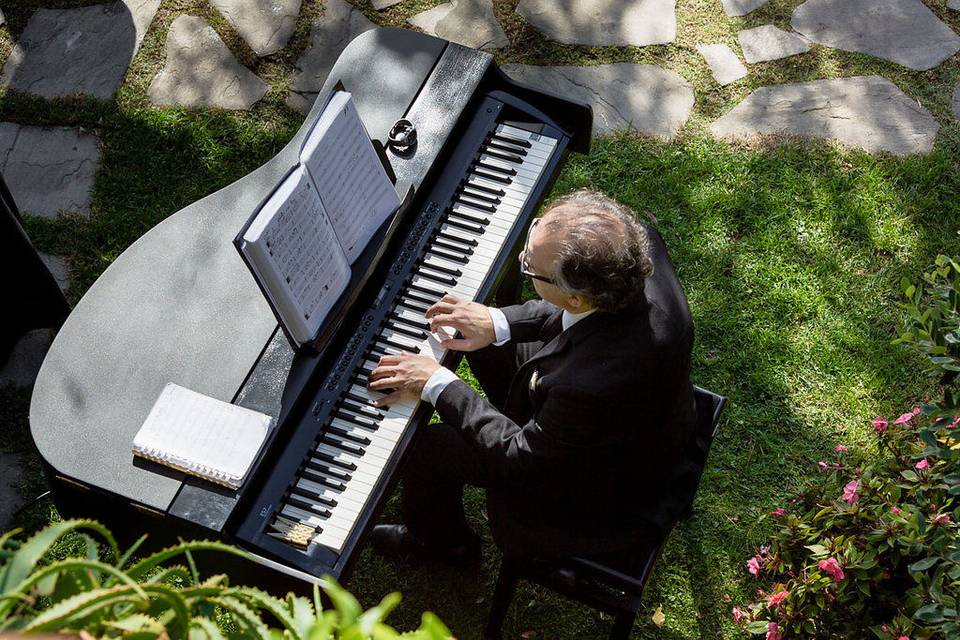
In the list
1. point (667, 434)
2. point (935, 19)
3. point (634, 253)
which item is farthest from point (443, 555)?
point (935, 19)

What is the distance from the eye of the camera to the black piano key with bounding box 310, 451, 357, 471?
8.53 ft

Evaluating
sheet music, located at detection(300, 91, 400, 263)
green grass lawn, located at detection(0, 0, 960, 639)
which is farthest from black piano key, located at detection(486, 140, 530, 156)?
green grass lawn, located at detection(0, 0, 960, 639)

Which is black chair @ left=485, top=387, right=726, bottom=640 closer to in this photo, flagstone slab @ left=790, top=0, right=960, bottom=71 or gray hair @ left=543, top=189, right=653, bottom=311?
gray hair @ left=543, top=189, right=653, bottom=311

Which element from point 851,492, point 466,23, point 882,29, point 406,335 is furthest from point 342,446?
point 882,29

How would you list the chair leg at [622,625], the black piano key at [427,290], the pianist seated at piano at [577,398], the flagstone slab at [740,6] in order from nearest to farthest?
the pianist seated at piano at [577,398], the chair leg at [622,625], the black piano key at [427,290], the flagstone slab at [740,6]

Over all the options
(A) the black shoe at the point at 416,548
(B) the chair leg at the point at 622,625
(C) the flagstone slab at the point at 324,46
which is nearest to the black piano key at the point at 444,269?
(A) the black shoe at the point at 416,548

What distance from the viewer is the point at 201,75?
4.78 metres

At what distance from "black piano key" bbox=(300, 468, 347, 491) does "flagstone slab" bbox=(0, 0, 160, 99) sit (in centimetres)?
294

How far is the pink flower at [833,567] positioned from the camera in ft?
9.75

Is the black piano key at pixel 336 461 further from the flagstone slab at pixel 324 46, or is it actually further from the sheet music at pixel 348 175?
the flagstone slab at pixel 324 46

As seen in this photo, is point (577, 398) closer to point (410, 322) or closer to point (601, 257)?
point (601, 257)

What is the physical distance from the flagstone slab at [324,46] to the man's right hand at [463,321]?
2.18m

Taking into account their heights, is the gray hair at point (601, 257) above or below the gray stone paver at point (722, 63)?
above

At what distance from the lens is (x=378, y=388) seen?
2.70 m
